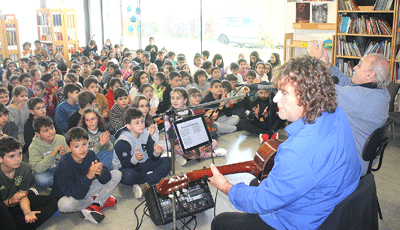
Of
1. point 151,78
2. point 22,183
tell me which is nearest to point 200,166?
point 22,183

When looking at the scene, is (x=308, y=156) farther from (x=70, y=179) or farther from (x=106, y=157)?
(x=106, y=157)

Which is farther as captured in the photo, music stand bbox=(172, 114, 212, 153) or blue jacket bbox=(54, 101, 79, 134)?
blue jacket bbox=(54, 101, 79, 134)

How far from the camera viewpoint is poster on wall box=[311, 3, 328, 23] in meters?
6.68

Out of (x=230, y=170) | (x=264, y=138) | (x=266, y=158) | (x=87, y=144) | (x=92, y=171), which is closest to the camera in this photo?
(x=230, y=170)

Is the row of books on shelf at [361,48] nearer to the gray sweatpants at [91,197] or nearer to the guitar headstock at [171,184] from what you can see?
the gray sweatpants at [91,197]

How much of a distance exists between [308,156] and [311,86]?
275mm

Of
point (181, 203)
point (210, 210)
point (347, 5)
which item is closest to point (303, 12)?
point (347, 5)

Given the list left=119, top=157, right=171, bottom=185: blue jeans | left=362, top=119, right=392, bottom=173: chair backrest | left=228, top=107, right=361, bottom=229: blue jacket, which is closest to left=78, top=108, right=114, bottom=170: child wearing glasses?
left=119, top=157, right=171, bottom=185: blue jeans

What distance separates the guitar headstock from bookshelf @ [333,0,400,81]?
4.66 meters

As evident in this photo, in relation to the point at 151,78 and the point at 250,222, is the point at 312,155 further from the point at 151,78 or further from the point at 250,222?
the point at 151,78

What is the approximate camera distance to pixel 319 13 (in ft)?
22.1

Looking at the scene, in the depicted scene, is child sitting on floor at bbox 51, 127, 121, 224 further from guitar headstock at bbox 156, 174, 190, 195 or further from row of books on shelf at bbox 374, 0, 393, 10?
row of books on shelf at bbox 374, 0, 393, 10

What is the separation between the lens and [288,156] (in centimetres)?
131

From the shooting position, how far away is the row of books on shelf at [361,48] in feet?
17.6
